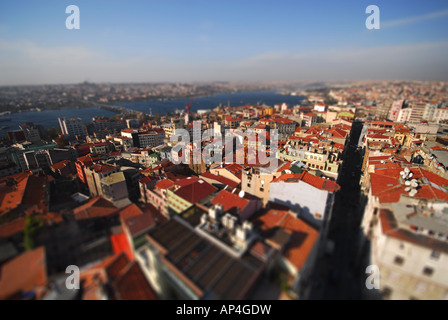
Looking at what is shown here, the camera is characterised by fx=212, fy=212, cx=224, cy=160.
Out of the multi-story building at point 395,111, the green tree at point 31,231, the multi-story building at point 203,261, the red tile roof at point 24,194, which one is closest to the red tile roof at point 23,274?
the green tree at point 31,231

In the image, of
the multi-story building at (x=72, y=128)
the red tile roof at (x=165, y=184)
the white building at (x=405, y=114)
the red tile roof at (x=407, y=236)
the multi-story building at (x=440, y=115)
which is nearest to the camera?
the red tile roof at (x=407, y=236)

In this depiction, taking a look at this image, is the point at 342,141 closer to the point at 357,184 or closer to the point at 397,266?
the point at 357,184

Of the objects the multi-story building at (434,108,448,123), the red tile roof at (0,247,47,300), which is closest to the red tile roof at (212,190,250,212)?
the red tile roof at (0,247,47,300)

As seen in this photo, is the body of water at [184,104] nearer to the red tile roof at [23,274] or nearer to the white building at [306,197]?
the white building at [306,197]

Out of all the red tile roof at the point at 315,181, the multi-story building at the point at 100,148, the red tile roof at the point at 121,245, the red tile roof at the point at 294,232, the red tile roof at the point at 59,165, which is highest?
the red tile roof at the point at 121,245

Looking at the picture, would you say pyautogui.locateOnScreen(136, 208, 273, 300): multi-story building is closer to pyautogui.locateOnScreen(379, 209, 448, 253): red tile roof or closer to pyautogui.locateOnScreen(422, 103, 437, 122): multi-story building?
pyautogui.locateOnScreen(379, 209, 448, 253): red tile roof

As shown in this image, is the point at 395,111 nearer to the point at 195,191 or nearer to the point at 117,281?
the point at 195,191

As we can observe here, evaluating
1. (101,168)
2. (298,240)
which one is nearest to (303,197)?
(298,240)
